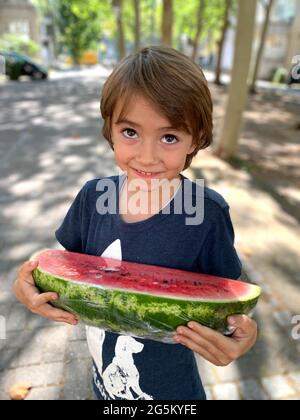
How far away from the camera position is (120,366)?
1.65 metres

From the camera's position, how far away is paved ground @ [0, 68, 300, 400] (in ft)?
9.61

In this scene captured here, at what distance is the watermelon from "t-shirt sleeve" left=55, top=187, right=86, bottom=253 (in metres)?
0.20

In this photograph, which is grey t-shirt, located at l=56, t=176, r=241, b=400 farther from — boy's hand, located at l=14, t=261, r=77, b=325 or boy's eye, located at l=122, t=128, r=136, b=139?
boy's eye, located at l=122, t=128, r=136, b=139

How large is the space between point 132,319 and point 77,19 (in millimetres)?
58284

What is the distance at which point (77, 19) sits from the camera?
2074 inches

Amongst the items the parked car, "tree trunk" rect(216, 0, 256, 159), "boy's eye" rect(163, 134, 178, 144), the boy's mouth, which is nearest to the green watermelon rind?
the boy's mouth

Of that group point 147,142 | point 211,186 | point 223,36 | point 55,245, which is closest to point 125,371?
point 147,142

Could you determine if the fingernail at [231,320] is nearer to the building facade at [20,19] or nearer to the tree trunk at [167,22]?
the tree trunk at [167,22]

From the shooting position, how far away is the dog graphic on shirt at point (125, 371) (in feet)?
5.38

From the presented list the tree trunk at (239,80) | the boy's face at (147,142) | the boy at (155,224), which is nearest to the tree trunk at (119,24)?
the tree trunk at (239,80)

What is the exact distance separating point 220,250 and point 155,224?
0.27 m

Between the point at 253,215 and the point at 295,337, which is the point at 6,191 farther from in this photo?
the point at 295,337
